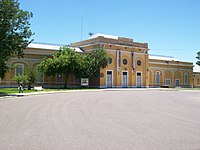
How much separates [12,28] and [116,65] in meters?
32.2

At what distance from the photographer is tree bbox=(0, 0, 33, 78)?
1095 inches

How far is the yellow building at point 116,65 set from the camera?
4976cm

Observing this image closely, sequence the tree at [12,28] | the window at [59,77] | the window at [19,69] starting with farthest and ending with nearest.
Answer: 1. the window at [59,77]
2. the window at [19,69]
3. the tree at [12,28]

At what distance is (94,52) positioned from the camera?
2183 inches

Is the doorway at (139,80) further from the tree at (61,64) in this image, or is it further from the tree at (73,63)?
the tree at (61,64)

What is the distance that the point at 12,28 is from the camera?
2894 centimetres

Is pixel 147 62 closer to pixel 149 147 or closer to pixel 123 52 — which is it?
pixel 123 52

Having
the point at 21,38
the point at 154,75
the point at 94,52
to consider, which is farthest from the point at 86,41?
the point at 21,38

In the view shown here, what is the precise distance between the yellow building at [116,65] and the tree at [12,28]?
18.5 meters

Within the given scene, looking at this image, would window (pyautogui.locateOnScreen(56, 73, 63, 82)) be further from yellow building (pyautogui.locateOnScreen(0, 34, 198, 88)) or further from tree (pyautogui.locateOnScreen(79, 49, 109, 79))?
tree (pyautogui.locateOnScreen(79, 49, 109, 79))

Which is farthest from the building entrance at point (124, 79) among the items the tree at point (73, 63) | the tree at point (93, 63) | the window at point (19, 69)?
the window at point (19, 69)

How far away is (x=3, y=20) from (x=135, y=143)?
24399 millimetres

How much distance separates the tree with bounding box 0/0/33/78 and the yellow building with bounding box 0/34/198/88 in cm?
1850

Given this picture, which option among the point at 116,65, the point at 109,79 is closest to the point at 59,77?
the point at 109,79
